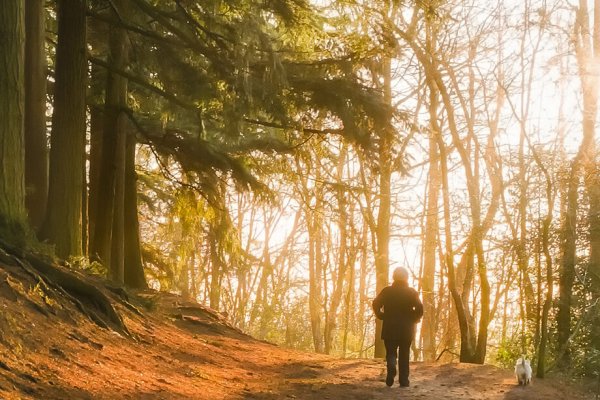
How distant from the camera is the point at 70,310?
791 centimetres

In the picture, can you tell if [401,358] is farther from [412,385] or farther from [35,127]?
[35,127]

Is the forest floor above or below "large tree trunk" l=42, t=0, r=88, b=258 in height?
below

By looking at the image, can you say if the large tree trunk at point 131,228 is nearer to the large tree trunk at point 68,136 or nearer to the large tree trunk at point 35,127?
the large tree trunk at point 35,127

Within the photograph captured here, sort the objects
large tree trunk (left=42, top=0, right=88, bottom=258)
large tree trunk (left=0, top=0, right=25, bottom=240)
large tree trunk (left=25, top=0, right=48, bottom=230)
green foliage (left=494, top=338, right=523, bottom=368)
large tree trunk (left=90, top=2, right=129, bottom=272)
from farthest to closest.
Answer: green foliage (left=494, top=338, right=523, bottom=368) < large tree trunk (left=90, top=2, right=129, bottom=272) < large tree trunk (left=25, top=0, right=48, bottom=230) < large tree trunk (left=42, top=0, right=88, bottom=258) < large tree trunk (left=0, top=0, right=25, bottom=240)

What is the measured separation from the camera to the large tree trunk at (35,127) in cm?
1170

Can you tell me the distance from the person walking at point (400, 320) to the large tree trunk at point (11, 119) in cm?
511

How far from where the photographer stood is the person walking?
9.91 metres

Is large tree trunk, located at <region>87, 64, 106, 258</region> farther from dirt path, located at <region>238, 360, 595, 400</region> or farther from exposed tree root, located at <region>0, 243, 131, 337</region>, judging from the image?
dirt path, located at <region>238, 360, 595, 400</region>

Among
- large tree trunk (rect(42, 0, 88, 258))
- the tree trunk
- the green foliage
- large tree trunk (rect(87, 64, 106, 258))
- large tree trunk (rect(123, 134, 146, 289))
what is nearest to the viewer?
large tree trunk (rect(42, 0, 88, 258))

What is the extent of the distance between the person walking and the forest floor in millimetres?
329

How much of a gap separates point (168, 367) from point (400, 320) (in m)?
3.40

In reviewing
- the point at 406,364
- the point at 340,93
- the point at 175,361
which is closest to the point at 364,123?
the point at 340,93

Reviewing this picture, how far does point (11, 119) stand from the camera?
858 centimetres

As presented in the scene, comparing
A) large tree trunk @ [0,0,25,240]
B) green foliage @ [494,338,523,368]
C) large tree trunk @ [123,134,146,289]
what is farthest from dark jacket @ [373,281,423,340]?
large tree trunk @ [123,134,146,289]
